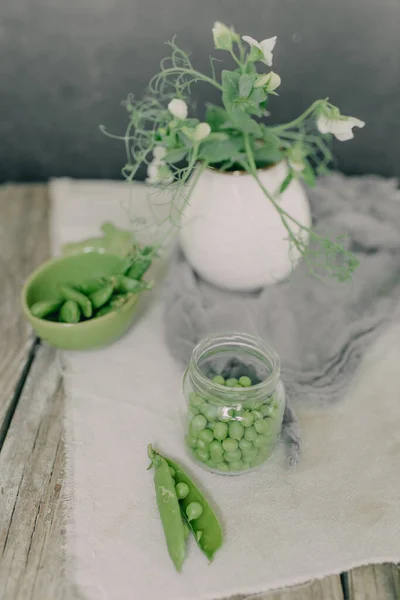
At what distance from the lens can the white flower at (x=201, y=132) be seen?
78 cm

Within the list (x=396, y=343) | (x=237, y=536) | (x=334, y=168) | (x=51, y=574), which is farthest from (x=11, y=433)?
(x=334, y=168)

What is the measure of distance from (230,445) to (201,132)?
0.38 meters

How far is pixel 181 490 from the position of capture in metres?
0.69

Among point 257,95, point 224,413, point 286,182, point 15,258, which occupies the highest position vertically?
point 257,95

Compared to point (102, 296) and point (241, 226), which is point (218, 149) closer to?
point (241, 226)

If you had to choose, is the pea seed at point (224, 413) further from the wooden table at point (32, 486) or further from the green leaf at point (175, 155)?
the green leaf at point (175, 155)

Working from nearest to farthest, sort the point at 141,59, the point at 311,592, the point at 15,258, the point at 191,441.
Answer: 1. the point at 311,592
2. the point at 191,441
3. the point at 15,258
4. the point at 141,59

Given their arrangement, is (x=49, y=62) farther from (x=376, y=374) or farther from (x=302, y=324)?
(x=376, y=374)

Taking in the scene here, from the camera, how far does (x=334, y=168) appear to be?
4.56 ft

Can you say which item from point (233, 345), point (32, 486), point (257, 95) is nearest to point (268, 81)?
point (257, 95)

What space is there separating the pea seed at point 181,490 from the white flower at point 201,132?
0.42 metres

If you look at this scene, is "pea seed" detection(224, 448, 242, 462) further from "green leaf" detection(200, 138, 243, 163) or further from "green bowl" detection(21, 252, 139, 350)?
"green leaf" detection(200, 138, 243, 163)

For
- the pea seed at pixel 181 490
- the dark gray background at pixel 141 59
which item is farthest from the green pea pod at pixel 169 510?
the dark gray background at pixel 141 59

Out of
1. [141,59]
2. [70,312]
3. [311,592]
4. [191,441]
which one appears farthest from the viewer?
[141,59]
